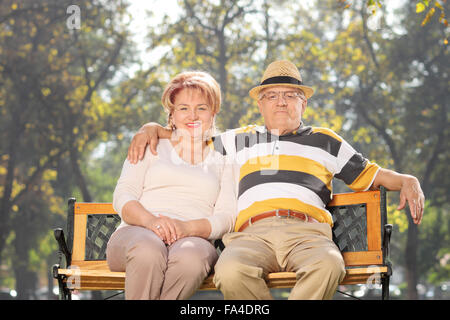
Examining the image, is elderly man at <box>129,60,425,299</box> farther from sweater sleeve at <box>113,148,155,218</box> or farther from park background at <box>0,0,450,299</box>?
park background at <box>0,0,450,299</box>

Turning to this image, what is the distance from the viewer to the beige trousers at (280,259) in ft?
8.90

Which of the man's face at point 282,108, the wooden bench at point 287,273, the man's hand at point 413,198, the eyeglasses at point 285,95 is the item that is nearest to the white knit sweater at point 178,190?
the wooden bench at point 287,273

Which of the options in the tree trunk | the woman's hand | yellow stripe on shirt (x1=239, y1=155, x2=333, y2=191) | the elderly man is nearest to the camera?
the elderly man

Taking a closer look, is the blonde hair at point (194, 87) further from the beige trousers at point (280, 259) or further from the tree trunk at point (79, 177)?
the tree trunk at point (79, 177)

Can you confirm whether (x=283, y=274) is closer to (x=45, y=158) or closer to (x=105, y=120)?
(x=105, y=120)

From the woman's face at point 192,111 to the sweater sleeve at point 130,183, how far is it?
0.96 feet

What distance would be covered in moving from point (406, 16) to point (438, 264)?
1212cm

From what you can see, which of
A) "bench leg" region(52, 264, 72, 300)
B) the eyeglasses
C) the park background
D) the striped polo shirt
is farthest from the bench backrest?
the park background

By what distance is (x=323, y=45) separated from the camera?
50.6ft

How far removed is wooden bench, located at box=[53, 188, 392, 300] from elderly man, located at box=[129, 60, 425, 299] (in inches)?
6.3

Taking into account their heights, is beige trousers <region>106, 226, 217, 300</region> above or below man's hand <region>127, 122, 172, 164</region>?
below

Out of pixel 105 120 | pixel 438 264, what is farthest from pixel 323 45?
pixel 438 264

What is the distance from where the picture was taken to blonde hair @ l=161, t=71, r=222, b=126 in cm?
328

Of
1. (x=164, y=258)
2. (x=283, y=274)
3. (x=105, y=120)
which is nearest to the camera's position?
(x=164, y=258)
